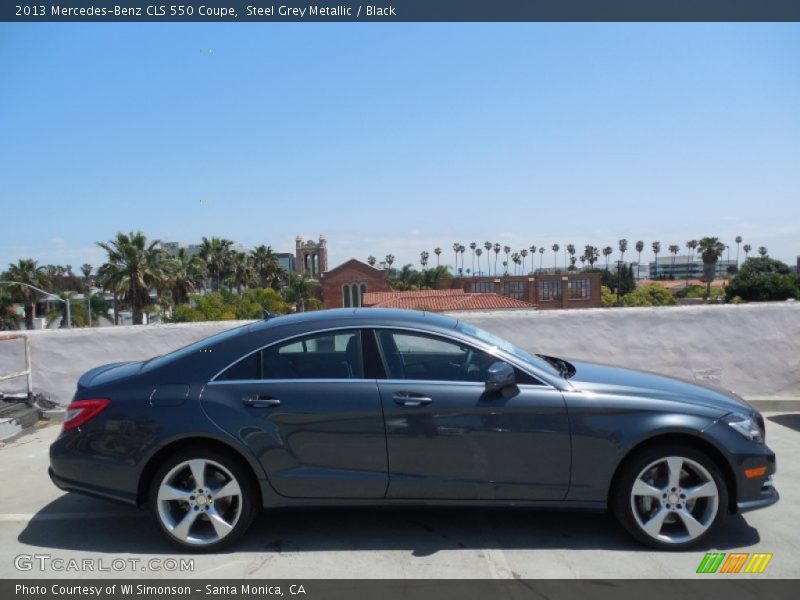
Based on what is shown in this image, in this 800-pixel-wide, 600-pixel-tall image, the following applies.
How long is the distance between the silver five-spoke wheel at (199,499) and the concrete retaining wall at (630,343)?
12.3 ft

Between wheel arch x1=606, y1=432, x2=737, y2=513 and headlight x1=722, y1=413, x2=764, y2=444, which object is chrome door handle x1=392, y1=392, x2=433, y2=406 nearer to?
wheel arch x1=606, y1=432, x2=737, y2=513

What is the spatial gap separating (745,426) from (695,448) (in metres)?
0.36

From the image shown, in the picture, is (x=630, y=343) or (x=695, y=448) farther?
(x=630, y=343)

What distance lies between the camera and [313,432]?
→ 373 cm

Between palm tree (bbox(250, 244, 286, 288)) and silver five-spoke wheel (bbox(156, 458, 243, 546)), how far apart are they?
81.2 m

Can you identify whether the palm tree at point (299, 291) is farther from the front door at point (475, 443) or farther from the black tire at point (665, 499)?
the black tire at point (665, 499)

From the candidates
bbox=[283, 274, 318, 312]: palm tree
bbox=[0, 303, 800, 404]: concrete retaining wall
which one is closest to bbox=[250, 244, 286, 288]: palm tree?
bbox=[283, 274, 318, 312]: palm tree

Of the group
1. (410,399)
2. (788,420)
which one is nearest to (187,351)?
(410,399)

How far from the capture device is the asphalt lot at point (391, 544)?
354 centimetres

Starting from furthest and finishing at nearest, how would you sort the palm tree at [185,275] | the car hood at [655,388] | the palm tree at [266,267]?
the palm tree at [266,267]
the palm tree at [185,275]
the car hood at [655,388]

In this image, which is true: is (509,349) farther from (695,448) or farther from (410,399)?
(695,448)

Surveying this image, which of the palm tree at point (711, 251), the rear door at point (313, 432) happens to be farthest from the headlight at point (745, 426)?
the palm tree at point (711, 251)
